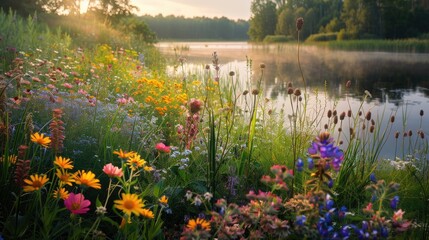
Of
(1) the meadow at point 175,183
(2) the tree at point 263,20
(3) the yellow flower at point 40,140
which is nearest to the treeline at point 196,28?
(2) the tree at point 263,20

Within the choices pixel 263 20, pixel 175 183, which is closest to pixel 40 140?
pixel 175 183

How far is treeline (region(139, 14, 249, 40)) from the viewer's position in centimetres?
8269

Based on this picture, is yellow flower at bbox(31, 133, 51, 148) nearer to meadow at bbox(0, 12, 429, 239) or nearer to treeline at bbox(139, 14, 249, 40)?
meadow at bbox(0, 12, 429, 239)

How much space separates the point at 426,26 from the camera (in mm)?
36562

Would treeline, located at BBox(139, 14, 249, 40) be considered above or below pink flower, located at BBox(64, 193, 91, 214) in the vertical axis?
above

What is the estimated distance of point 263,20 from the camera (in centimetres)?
5988

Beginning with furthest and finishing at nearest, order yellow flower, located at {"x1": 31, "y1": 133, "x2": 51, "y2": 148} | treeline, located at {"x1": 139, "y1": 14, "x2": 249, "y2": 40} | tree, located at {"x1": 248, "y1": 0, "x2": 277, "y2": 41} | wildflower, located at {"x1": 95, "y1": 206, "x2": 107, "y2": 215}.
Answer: treeline, located at {"x1": 139, "y1": 14, "x2": 249, "y2": 40}
tree, located at {"x1": 248, "y1": 0, "x2": 277, "y2": 41}
yellow flower, located at {"x1": 31, "y1": 133, "x2": 51, "y2": 148}
wildflower, located at {"x1": 95, "y1": 206, "x2": 107, "y2": 215}

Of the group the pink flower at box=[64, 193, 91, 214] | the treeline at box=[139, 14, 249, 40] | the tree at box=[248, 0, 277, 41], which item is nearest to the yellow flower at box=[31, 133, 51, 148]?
the pink flower at box=[64, 193, 91, 214]

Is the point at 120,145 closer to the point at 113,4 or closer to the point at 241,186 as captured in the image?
the point at 241,186

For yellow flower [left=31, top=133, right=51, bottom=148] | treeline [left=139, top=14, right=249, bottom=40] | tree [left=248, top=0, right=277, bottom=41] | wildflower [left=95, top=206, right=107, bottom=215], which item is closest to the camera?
wildflower [left=95, top=206, right=107, bottom=215]

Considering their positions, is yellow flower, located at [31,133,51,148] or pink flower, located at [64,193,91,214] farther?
yellow flower, located at [31,133,51,148]

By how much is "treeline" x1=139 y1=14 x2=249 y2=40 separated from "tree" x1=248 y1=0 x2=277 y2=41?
25.2 metres

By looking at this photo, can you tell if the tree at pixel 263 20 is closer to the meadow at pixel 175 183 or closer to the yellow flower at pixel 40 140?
the meadow at pixel 175 183

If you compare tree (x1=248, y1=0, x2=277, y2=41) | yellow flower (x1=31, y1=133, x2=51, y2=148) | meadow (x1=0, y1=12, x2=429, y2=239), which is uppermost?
tree (x1=248, y1=0, x2=277, y2=41)
